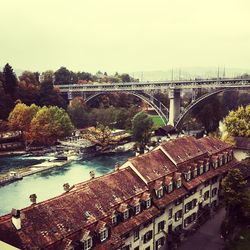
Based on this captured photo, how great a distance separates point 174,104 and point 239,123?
2277 centimetres

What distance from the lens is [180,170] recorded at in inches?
1496

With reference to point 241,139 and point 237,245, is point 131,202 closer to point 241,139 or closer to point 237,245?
point 237,245

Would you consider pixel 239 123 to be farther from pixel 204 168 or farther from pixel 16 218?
pixel 16 218

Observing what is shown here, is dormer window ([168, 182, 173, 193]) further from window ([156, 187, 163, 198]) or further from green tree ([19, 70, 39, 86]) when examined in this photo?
green tree ([19, 70, 39, 86])

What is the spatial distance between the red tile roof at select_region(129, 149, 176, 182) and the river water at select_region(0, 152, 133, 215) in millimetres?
20624

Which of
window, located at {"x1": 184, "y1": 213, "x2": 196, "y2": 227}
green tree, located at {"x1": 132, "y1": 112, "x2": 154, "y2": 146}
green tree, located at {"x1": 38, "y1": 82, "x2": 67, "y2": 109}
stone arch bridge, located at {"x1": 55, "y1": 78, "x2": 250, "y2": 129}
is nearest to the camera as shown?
window, located at {"x1": 184, "y1": 213, "x2": 196, "y2": 227}

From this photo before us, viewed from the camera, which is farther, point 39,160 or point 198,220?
point 39,160

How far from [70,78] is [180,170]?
131547mm

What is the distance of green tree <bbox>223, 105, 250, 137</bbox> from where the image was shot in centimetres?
6600

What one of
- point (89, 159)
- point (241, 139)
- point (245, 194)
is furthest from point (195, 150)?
point (89, 159)

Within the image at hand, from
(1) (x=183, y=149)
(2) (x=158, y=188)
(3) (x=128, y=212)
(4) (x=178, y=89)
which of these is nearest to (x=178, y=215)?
(2) (x=158, y=188)

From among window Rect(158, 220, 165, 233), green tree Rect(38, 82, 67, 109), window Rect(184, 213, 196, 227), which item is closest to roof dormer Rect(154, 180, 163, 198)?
window Rect(158, 220, 165, 233)

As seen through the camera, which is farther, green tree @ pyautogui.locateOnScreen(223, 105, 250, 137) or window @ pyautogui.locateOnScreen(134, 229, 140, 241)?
green tree @ pyautogui.locateOnScreen(223, 105, 250, 137)

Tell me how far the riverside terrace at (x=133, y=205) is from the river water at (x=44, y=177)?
833 inches
